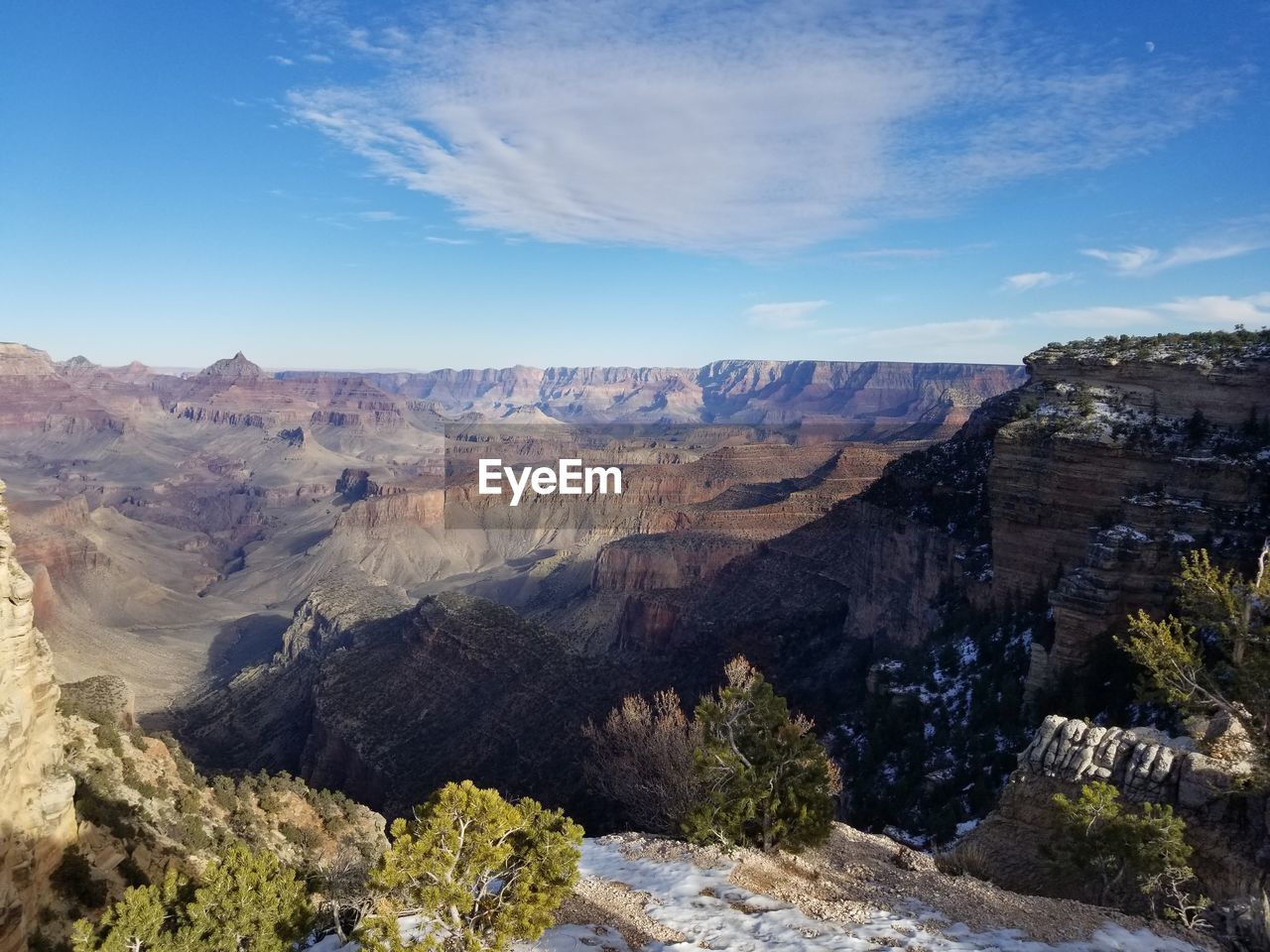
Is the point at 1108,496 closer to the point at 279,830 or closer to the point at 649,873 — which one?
the point at 649,873

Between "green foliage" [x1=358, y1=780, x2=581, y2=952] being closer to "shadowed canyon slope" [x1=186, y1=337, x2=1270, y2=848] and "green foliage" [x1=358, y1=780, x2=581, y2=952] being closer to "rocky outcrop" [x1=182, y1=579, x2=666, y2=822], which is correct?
"shadowed canyon slope" [x1=186, y1=337, x2=1270, y2=848]

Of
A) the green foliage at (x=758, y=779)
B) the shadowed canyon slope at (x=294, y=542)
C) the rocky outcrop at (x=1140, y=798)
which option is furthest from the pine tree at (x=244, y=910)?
Result: the shadowed canyon slope at (x=294, y=542)

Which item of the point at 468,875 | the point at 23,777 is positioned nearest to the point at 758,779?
the point at 468,875

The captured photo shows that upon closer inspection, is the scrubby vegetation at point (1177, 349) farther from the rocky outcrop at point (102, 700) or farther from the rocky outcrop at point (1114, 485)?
the rocky outcrop at point (102, 700)

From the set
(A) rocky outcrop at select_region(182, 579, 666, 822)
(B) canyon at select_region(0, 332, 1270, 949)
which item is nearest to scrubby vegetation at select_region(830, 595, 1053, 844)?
(B) canyon at select_region(0, 332, 1270, 949)

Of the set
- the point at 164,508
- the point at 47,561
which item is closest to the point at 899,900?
the point at 47,561

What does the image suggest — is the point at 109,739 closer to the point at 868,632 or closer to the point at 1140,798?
the point at 1140,798
